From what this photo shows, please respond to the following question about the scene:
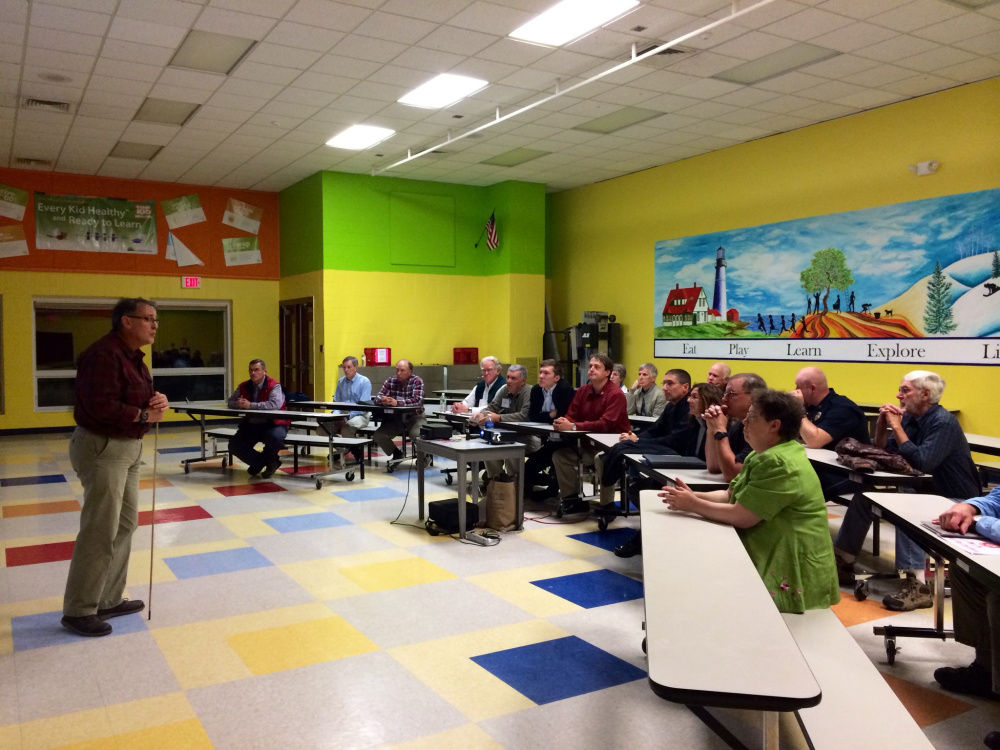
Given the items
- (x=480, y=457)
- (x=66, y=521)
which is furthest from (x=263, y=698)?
(x=66, y=521)

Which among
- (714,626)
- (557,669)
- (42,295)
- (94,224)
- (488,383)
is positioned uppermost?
(94,224)

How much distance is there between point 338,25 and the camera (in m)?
6.36

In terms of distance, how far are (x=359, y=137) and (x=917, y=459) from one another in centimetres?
776

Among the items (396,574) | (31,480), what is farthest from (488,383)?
(31,480)

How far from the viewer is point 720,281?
10.2 m

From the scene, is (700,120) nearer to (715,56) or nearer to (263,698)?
(715,56)

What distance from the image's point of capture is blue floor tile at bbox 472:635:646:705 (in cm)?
328

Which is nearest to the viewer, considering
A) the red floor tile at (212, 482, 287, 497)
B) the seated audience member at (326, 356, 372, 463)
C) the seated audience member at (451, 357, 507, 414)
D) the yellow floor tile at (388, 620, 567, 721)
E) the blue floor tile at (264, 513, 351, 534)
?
the yellow floor tile at (388, 620, 567, 721)

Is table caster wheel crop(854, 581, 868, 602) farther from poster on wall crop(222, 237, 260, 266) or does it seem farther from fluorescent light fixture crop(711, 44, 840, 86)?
poster on wall crop(222, 237, 260, 266)

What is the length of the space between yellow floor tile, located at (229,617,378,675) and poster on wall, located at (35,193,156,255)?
1017 cm

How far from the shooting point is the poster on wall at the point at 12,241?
11.5 meters

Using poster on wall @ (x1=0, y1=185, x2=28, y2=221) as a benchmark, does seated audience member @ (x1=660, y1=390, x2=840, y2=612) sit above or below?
below

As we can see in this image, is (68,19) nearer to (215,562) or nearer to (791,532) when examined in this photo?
(215,562)

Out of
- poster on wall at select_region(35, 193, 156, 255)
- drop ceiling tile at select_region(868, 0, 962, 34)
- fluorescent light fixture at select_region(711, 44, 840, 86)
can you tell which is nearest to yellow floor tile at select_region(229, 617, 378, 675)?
drop ceiling tile at select_region(868, 0, 962, 34)
